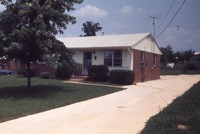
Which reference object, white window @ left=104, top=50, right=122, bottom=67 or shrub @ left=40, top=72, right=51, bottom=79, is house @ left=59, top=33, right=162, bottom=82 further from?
shrub @ left=40, top=72, right=51, bottom=79

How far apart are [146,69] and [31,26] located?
1566 cm

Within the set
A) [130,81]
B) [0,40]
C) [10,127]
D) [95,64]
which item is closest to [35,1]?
[0,40]

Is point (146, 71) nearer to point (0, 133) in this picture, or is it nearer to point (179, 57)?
point (0, 133)

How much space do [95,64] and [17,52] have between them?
12.4 metres

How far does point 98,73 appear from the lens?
25.2 m

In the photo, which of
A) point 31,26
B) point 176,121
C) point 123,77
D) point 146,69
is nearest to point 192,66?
point 146,69

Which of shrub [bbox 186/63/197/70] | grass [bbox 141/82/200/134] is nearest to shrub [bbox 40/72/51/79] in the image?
grass [bbox 141/82/200/134]

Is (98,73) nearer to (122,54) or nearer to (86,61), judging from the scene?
(122,54)

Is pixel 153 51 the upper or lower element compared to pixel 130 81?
upper

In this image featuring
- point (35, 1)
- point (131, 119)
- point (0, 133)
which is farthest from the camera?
point (35, 1)

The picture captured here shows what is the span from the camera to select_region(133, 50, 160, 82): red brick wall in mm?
26784

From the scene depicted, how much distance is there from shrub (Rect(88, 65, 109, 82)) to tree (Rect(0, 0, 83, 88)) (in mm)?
8624

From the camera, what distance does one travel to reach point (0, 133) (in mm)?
8375

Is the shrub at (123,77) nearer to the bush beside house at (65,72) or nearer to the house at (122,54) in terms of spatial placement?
the house at (122,54)
